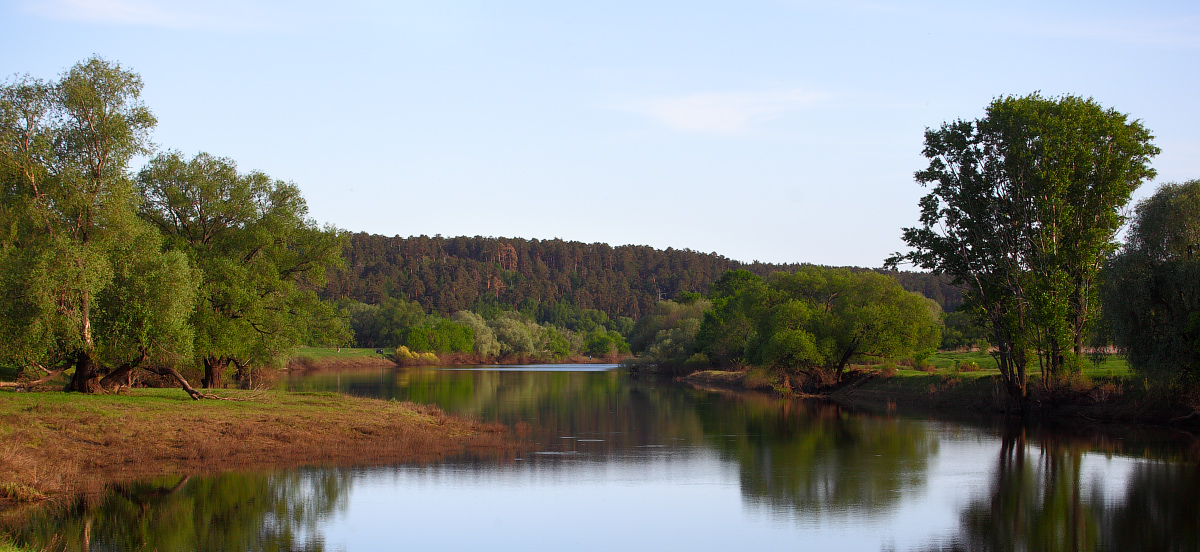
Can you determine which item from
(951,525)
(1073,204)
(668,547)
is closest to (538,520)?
(668,547)

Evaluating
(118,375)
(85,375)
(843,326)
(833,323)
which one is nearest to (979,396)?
(843,326)

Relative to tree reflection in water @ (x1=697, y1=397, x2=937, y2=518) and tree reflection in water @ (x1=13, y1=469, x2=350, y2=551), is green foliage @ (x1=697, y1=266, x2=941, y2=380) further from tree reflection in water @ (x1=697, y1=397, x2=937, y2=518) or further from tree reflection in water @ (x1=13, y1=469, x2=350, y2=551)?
tree reflection in water @ (x1=13, y1=469, x2=350, y2=551)

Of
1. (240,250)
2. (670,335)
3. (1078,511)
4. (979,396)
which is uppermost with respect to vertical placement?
(240,250)

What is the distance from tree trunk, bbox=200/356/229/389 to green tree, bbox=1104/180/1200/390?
36374 millimetres

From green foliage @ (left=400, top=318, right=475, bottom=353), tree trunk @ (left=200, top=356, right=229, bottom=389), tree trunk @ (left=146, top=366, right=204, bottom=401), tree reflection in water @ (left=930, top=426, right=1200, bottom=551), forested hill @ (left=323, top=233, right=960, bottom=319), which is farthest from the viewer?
forested hill @ (left=323, top=233, right=960, bottom=319)

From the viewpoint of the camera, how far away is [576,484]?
68.9 feet

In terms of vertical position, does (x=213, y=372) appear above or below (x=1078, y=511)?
above

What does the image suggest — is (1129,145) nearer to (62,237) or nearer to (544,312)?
(62,237)

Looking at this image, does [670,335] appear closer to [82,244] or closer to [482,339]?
[482,339]

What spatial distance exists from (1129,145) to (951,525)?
26538mm

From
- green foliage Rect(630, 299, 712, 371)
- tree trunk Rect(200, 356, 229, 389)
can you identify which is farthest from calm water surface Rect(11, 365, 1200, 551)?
green foliage Rect(630, 299, 712, 371)

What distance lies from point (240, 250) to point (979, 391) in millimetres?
36099

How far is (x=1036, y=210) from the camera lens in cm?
3688

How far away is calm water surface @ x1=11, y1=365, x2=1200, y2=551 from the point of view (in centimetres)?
1512
